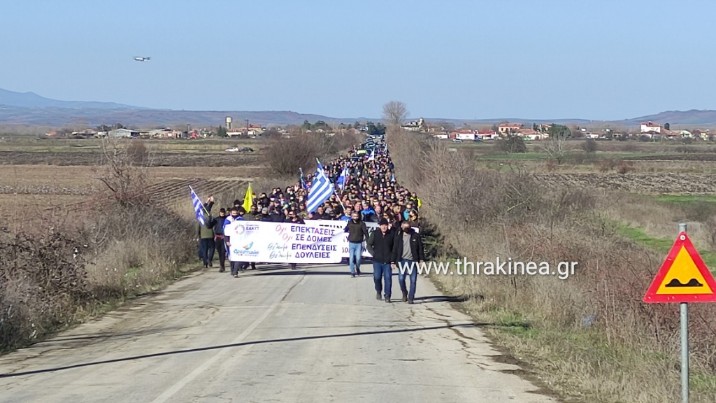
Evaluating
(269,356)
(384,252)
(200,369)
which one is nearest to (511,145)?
(384,252)

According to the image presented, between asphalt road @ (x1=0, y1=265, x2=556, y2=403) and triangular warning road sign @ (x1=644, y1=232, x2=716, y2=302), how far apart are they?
2.02m

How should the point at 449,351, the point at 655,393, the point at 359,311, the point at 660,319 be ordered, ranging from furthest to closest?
the point at 359,311, the point at 660,319, the point at 449,351, the point at 655,393

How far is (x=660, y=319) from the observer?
14242 millimetres

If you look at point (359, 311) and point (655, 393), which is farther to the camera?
point (359, 311)

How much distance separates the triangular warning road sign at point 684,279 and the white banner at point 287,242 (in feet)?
52.4

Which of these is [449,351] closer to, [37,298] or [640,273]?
[640,273]

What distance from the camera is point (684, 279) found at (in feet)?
27.2

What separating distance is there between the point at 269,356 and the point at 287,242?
1237 centimetres

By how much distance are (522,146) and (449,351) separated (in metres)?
130

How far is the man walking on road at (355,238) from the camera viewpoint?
23062mm

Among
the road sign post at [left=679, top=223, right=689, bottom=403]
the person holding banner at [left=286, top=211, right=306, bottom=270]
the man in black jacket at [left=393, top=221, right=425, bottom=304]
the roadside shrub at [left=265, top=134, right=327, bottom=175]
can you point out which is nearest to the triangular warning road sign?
the road sign post at [left=679, top=223, right=689, bottom=403]

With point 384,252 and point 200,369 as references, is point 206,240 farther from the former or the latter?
point 200,369

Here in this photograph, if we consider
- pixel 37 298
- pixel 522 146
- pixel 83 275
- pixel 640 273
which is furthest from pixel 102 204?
pixel 522 146

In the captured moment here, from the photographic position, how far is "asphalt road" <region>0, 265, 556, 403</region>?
9789 mm
